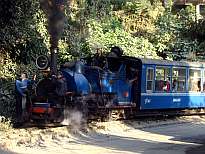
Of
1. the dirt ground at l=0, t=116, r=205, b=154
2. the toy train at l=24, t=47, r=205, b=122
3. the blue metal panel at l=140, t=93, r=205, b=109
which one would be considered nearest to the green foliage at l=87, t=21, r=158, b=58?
the blue metal panel at l=140, t=93, r=205, b=109

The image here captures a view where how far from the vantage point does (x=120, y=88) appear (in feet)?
68.5

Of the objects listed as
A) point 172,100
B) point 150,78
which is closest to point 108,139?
point 150,78

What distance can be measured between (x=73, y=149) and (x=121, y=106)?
6395mm

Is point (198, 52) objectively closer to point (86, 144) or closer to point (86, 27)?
point (86, 27)

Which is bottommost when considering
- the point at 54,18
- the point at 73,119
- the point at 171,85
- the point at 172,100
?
the point at 73,119

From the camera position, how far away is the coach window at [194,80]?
24.1 meters

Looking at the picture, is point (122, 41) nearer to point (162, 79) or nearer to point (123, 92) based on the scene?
point (162, 79)

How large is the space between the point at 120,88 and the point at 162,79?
2.17 m

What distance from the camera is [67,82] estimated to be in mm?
18641

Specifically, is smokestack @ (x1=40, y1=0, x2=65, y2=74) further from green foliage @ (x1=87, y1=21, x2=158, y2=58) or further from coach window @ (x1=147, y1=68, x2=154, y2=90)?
green foliage @ (x1=87, y1=21, x2=158, y2=58)

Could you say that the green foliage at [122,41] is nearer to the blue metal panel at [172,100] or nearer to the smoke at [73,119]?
the blue metal panel at [172,100]

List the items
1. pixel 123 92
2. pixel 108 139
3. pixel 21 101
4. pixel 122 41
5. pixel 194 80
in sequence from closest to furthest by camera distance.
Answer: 1. pixel 108 139
2. pixel 21 101
3. pixel 123 92
4. pixel 194 80
5. pixel 122 41

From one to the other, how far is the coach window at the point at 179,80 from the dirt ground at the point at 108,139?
298 cm

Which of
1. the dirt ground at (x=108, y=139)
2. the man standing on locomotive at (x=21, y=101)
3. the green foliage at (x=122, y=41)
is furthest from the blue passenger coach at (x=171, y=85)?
the green foliage at (x=122, y=41)
